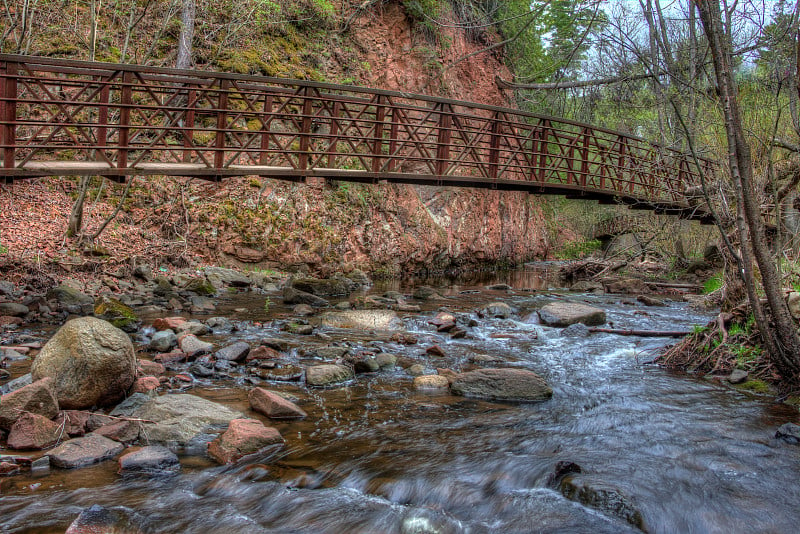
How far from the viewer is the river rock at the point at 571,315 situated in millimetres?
10367

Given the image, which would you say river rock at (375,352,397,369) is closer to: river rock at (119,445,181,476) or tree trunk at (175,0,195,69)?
river rock at (119,445,181,476)

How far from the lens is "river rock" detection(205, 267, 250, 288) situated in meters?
12.2

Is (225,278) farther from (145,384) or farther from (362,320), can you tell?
(145,384)

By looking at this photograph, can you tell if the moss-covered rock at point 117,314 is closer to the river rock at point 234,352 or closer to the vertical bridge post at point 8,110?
the river rock at point 234,352

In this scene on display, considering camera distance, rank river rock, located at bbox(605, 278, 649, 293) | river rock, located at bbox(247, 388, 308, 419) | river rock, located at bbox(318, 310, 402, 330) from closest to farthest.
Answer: river rock, located at bbox(247, 388, 308, 419) < river rock, located at bbox(318, 310, 402, 330) < river rock, located at bbox(605, 278, 649, 293)

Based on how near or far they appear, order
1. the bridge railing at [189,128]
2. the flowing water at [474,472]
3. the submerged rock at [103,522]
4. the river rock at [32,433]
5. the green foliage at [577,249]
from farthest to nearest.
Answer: the green foliage at [577,249] → the bridge railing at [189,128] → the river rock at [32,433] → the flowing water at [474,472] → the submerged rock at [103,522]

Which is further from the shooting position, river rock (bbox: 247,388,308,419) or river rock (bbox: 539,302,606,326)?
river rock (bbox: 539,302,606,326)

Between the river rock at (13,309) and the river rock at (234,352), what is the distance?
323cm

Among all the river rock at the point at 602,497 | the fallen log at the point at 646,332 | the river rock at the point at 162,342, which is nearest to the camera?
the river rock at the point at 602,497

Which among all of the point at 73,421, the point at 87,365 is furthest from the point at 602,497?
the point at 87,365

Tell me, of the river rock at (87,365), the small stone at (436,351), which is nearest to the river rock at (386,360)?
the small stone at (436,351)

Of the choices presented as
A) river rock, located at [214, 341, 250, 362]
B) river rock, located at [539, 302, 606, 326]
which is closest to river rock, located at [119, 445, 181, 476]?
river rock, located at [214, 341, 250, 362]

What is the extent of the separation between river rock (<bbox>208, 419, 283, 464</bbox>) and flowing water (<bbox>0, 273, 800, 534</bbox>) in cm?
14

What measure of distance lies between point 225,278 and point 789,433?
10155mm
